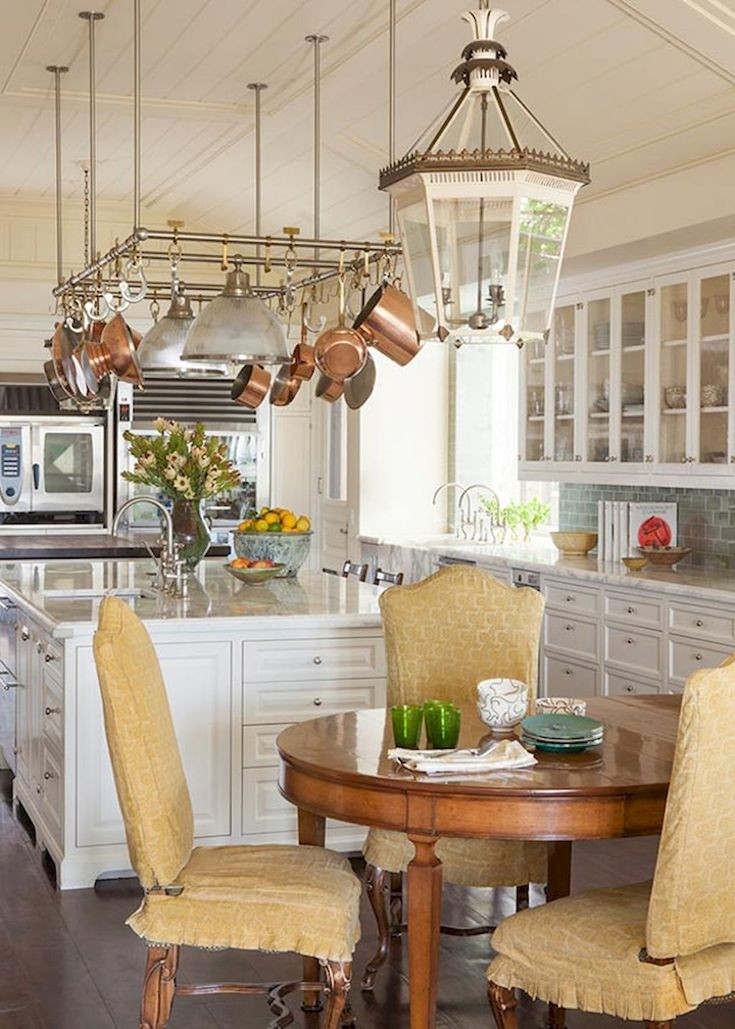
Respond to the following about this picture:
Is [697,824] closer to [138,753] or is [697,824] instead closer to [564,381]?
[138,753]

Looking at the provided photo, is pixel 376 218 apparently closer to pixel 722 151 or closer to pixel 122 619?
pixel 722 151

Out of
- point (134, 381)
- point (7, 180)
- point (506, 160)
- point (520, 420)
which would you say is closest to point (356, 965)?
point (506, 160)

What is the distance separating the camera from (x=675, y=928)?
2602 millimetres

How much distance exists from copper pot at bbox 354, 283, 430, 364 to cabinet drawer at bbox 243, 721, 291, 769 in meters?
1.30

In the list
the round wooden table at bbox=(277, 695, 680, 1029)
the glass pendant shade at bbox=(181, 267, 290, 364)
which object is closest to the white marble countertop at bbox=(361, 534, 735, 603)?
the glass pendant shade at bbox=(181, 267, 290, 364)

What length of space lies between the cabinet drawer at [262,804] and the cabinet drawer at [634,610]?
6.34ft

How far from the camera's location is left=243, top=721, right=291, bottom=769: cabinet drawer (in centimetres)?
459

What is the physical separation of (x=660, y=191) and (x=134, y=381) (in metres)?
2.24

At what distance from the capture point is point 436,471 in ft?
29.8

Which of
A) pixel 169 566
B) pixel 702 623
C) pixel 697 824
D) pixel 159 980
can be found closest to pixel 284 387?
A: pixel 169 566

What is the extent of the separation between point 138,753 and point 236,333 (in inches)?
81.5

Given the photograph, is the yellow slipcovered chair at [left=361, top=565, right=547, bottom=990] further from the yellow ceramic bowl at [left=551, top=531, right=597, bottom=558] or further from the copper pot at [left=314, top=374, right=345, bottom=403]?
the yellow ceramic bowl at [left=551, top=531, right=597, bottom=558]

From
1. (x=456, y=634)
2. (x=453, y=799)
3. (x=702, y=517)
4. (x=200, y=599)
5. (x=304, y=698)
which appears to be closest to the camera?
(x=453, y=799)

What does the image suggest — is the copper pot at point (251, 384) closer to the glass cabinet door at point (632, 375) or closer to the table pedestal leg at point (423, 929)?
the glass cabinet door at point (632, 375)
